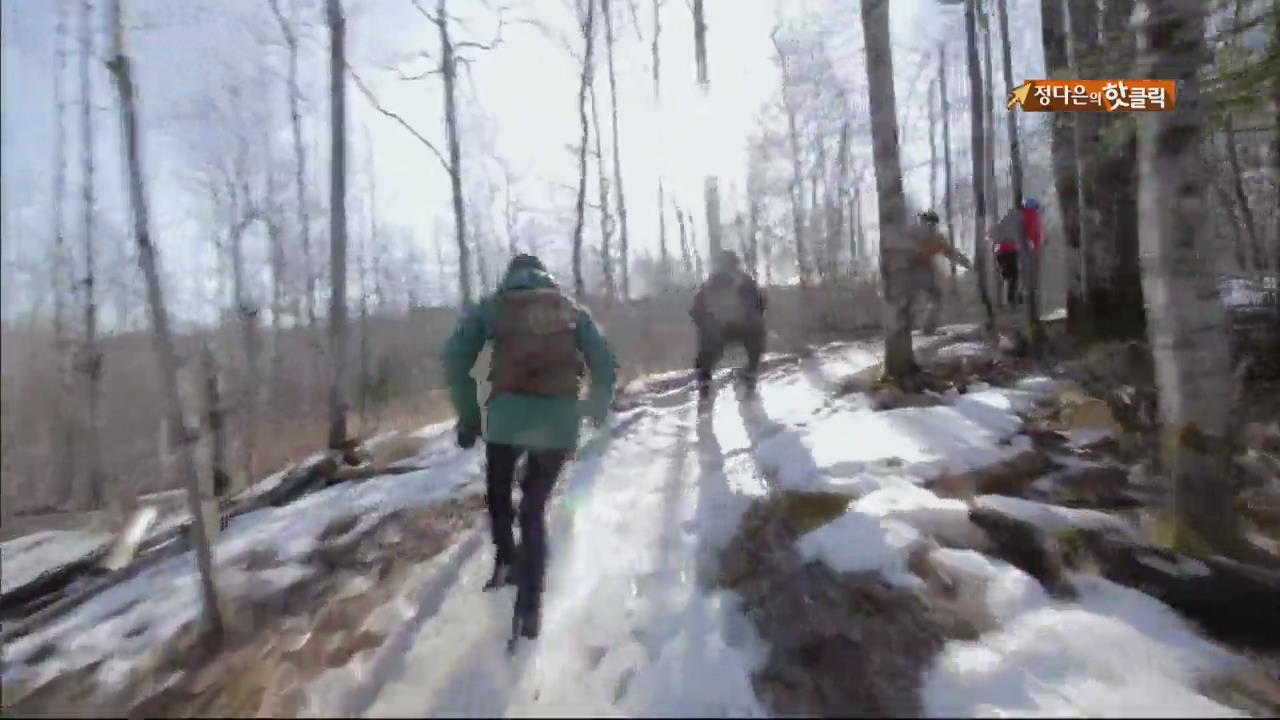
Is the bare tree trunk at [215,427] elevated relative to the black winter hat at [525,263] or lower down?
lower down

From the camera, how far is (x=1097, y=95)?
5789mm

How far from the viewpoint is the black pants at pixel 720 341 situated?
792cm

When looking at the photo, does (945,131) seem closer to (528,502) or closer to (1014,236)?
(1014,236)

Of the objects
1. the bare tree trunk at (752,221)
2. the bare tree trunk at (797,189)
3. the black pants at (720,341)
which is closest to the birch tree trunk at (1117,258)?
the black pants at (720,341)

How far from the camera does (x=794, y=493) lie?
460 centimetres

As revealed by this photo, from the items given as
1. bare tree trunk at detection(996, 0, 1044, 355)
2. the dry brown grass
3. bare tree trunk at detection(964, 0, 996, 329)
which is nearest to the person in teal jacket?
the dry brown grass

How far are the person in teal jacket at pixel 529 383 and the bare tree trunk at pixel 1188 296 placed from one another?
3.05 m

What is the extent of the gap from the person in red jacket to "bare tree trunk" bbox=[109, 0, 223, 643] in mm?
10191

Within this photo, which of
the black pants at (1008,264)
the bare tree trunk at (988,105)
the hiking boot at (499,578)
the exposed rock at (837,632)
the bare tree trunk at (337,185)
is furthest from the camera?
the bare tree trunk at (988,105)

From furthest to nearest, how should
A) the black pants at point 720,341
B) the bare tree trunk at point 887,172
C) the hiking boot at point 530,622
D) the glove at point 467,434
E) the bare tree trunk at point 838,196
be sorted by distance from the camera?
the bare tree trunk at point 838,196, the black pants at point 720,341, the bare tree trunk at point 887,172, the glove at point 467,434, the hiking boot at point 530,622

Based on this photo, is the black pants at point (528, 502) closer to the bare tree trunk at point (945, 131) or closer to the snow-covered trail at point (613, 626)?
the snow-covered trail at point (613, 626)

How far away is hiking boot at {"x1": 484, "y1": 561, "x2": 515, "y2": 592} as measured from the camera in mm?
3910

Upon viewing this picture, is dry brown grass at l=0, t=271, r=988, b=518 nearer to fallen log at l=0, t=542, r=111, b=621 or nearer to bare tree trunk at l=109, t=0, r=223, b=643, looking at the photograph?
bare tree trunk at l=109, t=0, r=223, b=643

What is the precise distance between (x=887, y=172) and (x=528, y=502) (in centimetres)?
553
